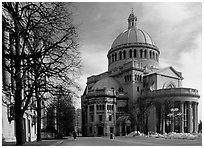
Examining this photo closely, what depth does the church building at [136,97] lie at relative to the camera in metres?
79.5

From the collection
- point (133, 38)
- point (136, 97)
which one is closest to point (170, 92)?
point (136, 97)

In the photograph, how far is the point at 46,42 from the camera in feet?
68.4

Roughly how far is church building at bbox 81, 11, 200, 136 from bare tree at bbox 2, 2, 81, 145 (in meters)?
51.0

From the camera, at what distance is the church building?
261ft

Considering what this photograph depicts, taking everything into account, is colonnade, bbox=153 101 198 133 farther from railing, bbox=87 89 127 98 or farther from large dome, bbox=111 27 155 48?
large dome, bbox=111 27 155 48

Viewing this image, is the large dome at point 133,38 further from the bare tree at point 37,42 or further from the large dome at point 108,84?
the bare tree at point 37,42

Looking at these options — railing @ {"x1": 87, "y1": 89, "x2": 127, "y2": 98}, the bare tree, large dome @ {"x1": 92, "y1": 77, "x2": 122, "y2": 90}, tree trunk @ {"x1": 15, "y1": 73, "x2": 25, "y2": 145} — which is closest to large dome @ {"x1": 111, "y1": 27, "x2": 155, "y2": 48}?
large dome @ {"x1": 92, "y1": 77, "x2": 122, "y2": 90}

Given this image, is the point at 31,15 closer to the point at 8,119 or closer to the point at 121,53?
the point at 8,119

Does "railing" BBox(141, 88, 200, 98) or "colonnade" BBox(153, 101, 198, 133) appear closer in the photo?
"colonnade" BBox(153, 101, 198, 133)

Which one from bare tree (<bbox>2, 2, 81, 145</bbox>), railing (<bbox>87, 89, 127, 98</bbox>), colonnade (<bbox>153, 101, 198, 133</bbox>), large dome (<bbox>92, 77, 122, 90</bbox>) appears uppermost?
bare tree (<bbox>2, 2, 81, 145</bbox>)

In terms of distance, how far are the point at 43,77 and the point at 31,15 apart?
4741 mm

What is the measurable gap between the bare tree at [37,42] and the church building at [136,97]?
167ft

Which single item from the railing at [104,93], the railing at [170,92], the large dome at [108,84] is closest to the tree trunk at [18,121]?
the railing at [170,92]

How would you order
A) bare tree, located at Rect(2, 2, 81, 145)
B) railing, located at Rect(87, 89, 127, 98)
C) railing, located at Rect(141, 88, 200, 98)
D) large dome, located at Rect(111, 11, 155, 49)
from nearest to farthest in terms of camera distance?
bare tree, located at Rect(2, 2, 81, 145), railing, located at Rect(141, 88, 200, 98), railing, located at Rect(87, 89, 127, 98), large dome, located at Rect(111, 11, 155, 49)
